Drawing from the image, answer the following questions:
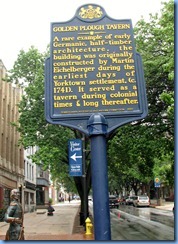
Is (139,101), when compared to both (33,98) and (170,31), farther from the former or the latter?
(33,98)

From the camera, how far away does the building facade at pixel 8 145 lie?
31581mm

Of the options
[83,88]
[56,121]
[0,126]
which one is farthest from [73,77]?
[0,126]

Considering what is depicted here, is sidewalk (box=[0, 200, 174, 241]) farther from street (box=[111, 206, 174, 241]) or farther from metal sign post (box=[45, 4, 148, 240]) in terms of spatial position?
metal sign post (box=[45, 4, 148, 240])

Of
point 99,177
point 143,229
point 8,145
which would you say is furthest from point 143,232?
point 8,145

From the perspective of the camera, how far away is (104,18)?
30.3 feet

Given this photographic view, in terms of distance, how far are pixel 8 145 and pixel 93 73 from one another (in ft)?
89.1

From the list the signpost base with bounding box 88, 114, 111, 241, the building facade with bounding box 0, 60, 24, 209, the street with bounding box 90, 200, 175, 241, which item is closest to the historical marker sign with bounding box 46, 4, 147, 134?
the signpost base with bounding box 88, 114, 111, 241

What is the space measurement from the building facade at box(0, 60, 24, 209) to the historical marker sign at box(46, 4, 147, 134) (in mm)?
21369

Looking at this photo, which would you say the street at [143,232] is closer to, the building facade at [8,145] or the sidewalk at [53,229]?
the sidewalk at [53,229]

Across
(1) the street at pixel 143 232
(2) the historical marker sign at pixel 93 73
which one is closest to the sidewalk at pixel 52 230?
(1) the street at pixel 143 232

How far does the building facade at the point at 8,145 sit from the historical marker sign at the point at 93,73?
841 inches

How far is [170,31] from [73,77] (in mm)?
5894

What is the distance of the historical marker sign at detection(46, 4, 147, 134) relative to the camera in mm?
8648

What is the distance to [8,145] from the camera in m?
34.5
